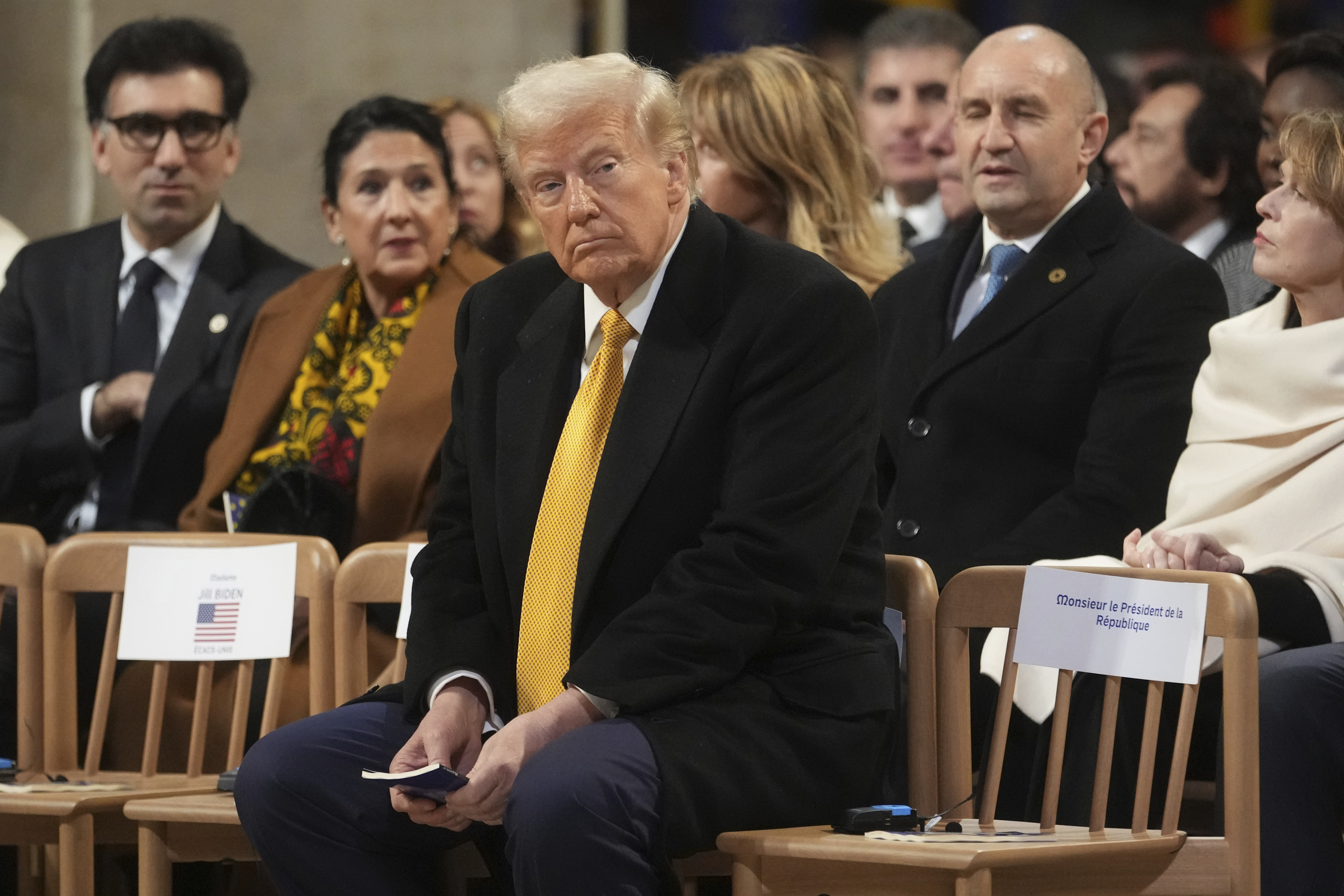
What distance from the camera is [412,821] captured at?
2582 millimetres

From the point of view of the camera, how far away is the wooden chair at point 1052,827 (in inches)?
92.5

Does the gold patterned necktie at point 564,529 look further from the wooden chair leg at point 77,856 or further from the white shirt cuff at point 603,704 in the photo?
the wooden chair leg at point 77,856

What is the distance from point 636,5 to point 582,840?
14.9 ft

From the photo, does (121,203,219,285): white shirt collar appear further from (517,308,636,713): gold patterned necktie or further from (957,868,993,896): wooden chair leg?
(957,868,993,896): wooden chair leg

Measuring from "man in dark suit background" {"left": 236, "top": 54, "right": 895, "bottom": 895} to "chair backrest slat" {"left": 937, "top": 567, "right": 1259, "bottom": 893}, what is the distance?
21 centimetres

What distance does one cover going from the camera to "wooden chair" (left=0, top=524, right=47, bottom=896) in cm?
332

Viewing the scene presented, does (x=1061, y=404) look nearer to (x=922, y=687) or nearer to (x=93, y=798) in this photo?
(x=922, y=687)

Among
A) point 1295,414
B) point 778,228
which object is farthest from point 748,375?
point 778,228

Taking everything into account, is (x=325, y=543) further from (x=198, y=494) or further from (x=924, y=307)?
(x=924, y=307)

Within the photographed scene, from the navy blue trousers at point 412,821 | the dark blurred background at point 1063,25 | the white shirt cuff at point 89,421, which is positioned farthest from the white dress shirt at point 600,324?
the dark blurred background at point 1063,25

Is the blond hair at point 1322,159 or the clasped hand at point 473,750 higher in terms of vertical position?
the blond hair at point 1322,159

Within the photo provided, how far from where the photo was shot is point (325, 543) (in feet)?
10.6

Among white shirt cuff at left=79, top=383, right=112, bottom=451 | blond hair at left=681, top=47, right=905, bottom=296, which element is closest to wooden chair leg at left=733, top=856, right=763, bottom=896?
blond hair at left=681, top=47, right=905, bottom=296

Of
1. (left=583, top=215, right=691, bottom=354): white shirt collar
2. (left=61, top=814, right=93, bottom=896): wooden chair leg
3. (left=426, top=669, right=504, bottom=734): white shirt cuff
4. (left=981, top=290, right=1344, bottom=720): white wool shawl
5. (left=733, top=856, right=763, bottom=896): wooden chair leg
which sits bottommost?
(left=61, top=814, right=93, bottom=896): wooden chair leg
